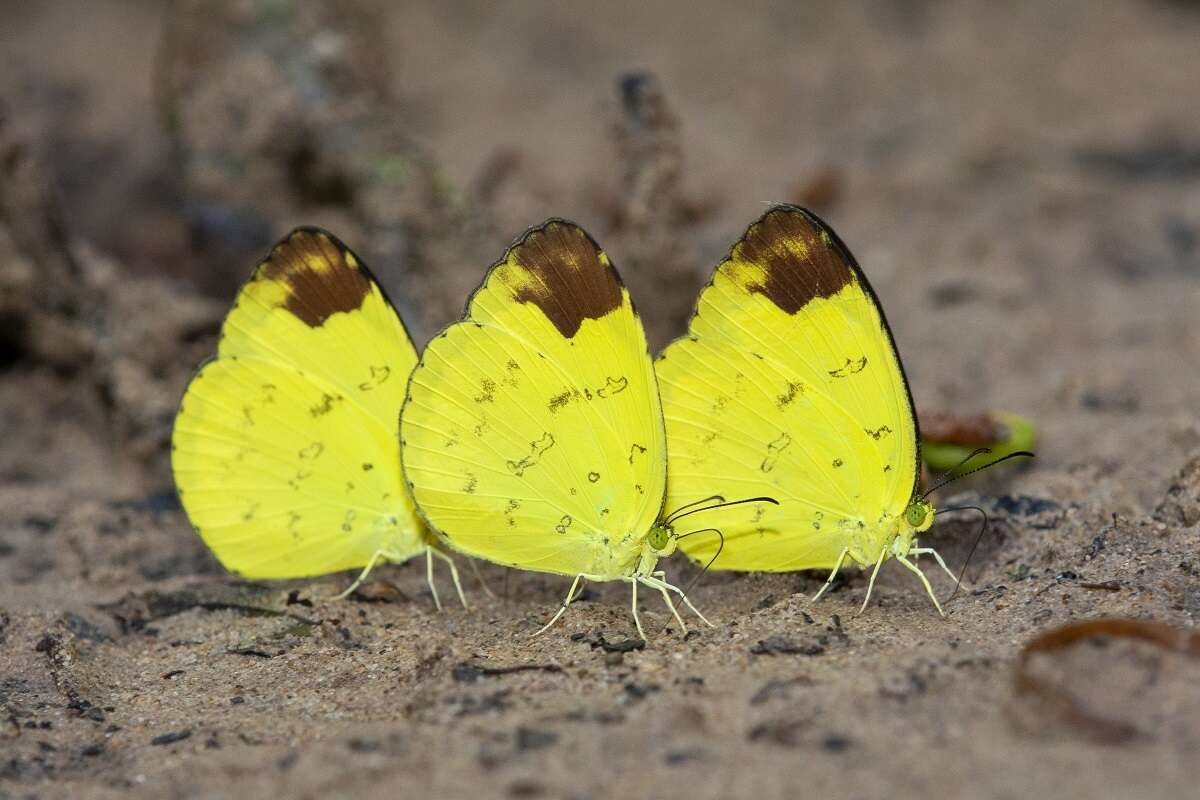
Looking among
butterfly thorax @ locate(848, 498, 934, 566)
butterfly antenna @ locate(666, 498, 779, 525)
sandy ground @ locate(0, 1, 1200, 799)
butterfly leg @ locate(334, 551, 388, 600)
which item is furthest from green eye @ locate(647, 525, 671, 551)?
butterfly leg @ locate(334, 551, 388, 600)

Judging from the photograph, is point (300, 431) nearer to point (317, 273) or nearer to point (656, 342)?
point (317, 273)

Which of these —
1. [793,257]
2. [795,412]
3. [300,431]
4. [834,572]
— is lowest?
[834,572]

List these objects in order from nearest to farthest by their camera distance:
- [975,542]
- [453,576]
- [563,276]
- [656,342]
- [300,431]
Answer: [563,276]
[975,542]
[453,576]
[300,431]
[656,342]

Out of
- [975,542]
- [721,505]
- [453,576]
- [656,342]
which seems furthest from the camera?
[656,342]

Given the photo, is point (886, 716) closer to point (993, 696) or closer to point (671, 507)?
point (993, 696)

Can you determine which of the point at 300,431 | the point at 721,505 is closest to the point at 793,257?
the point at 721,505

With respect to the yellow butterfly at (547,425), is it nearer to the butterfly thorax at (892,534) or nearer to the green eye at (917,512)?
the butterfly thorax at (892,534)

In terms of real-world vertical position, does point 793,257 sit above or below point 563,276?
above

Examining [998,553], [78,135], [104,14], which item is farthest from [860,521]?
[104,14]
